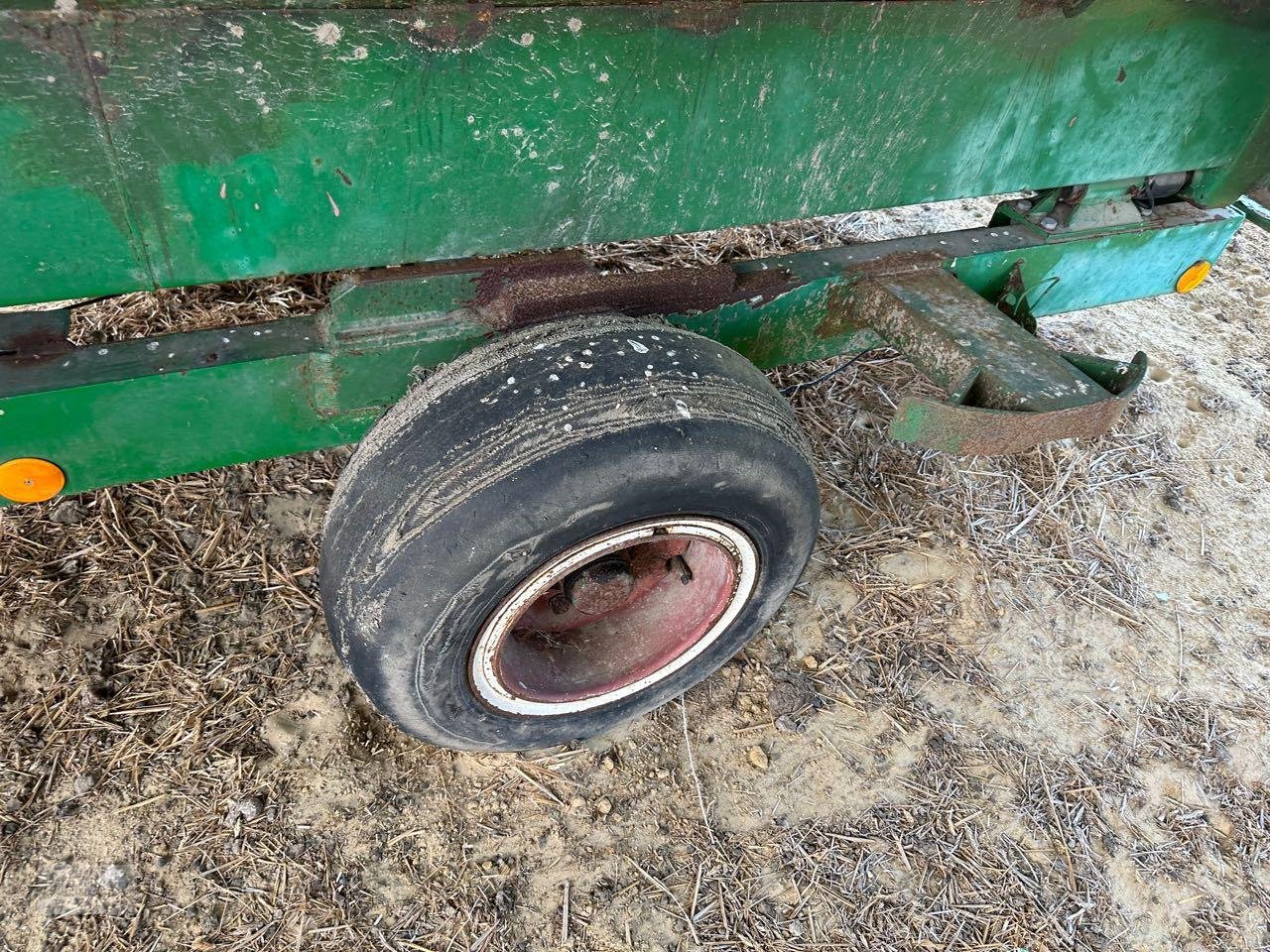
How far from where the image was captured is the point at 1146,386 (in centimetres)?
441

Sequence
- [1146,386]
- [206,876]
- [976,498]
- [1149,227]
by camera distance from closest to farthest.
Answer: [206,876], [1149,227], [976,498], [1146,386]

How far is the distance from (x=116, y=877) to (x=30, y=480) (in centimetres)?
111

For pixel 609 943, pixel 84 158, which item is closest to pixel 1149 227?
pixel 609 943

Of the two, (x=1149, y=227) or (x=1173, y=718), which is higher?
(x=1149, y=227)

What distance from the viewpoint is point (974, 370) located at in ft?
7.43

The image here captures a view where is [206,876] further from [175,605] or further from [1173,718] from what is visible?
[1173,718]

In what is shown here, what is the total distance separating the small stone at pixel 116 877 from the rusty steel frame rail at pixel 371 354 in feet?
3.49

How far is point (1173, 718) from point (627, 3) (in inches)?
118

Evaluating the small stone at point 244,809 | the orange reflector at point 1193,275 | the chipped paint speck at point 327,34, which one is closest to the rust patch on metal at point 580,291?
the chipped paint speck at point 327,34

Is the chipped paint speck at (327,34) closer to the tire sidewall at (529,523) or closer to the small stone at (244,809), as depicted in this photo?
the tire sidewall at (529,523)

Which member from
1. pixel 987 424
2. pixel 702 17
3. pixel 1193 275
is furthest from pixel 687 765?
pixel 1193 275

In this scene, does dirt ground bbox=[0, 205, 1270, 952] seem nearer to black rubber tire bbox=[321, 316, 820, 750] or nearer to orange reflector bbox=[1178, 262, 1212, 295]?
black rubber tire bbox=[321, 316, 820, 750]

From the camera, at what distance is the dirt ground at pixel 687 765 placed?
7.66 feet

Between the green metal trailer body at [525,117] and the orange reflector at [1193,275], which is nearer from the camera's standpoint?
the green metal trailer body at [525,117]
